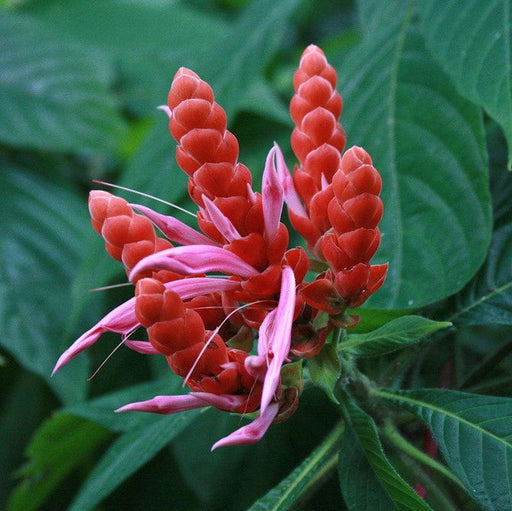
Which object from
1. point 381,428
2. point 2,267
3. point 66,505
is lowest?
point 66,505

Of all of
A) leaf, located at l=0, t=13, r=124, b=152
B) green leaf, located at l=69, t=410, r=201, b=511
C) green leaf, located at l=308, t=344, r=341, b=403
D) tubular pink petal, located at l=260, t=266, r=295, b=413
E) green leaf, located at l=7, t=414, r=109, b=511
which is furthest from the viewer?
leaf, located at l=0, t=13, r=124, b=152

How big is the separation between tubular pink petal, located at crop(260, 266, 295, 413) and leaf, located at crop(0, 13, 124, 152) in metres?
0.99

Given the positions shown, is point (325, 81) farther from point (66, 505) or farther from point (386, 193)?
point (66, 505)

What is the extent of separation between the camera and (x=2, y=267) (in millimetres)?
1330

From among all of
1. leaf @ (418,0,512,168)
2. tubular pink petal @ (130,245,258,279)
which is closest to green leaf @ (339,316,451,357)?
tubular pink petal @ (130,245,258,279)

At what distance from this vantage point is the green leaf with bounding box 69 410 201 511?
0.79m

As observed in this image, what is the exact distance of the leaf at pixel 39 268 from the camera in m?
1.16

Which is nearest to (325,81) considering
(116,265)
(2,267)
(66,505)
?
(116,265)

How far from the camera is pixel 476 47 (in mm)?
890

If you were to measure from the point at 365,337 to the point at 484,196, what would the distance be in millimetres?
256

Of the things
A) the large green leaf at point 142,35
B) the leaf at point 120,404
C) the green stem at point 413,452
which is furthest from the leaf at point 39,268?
the green stem at point 413,452

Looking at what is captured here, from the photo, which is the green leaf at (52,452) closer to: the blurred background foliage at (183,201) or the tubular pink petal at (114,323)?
the blurred background foliage at (183,201)

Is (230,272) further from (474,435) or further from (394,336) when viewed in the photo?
(474,435)

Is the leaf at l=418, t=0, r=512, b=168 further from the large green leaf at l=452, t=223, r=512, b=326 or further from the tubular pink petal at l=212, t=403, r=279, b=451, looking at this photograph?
the tubular pink petal at l=212, t=403, r=279, b=451
